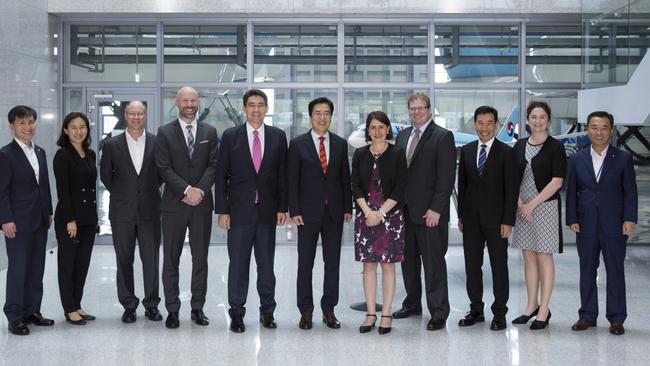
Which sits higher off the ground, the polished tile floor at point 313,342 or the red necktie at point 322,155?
the red necktie at point 322,155

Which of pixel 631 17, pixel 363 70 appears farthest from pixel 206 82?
pixel 631 17

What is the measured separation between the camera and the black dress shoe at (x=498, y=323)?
229 inches

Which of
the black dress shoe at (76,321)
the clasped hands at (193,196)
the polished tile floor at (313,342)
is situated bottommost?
the polished tile floor at (313,342)

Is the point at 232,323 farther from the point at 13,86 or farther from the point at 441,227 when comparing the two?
the point at 13,86

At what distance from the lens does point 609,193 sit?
5738mm

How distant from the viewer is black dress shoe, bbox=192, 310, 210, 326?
5.96 metres

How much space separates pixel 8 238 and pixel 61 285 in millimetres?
524

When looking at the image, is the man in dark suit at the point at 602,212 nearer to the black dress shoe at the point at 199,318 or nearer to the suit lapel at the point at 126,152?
the black dress shoe at the point at 199,318

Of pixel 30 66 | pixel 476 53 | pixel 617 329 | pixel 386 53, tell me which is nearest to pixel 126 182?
pixel 617 329

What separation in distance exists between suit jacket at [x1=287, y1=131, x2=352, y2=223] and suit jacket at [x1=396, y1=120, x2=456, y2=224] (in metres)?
0.50

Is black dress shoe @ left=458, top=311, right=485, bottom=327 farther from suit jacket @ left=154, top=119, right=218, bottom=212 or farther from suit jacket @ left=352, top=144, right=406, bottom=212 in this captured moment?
suit jacket @ left=154, top=119, right=218, bottom=212

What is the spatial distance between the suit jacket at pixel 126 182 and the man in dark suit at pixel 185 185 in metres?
0.18

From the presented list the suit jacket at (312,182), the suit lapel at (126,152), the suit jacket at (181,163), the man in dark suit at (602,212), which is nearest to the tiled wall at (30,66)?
the suit lapel at (126,152)

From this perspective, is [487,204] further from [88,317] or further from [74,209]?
[88,317]
